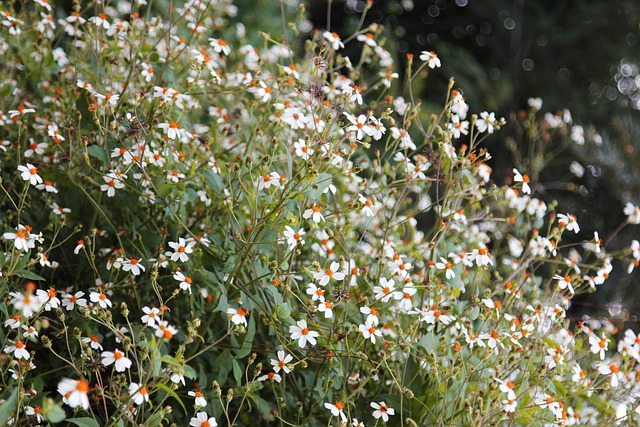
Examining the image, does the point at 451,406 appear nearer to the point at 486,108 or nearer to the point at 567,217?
the point at 567,217

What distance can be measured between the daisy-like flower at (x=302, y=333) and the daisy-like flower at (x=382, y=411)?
0.09 metres

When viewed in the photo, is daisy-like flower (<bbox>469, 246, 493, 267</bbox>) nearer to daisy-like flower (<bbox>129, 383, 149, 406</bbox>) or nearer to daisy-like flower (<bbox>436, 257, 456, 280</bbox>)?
daisy-like flower (<bbox>436, 257, 456, 280</bbox>)

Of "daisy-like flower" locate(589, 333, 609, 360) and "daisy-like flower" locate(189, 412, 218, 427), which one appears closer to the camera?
"daisy-like flower" locate(189, 412, 218, 427)

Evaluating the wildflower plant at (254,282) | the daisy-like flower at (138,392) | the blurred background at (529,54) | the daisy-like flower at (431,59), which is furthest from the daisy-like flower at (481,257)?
the blurred background at (529,54)

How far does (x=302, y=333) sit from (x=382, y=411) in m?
0.11

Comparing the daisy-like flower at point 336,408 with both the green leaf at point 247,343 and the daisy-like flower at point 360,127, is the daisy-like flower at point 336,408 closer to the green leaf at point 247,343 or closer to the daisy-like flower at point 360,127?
the green leaf at point 247,343

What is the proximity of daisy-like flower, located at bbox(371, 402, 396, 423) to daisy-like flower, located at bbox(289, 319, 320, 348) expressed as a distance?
9cm

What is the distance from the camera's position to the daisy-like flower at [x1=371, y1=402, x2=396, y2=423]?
641 millimetres

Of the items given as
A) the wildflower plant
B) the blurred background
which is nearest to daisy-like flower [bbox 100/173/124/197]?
the wildflower plant

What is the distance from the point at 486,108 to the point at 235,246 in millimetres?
1604

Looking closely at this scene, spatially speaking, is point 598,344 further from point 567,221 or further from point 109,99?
point 109,99

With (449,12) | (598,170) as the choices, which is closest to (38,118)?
(598,170)

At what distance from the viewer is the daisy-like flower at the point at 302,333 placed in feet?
2.05

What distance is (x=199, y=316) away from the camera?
69 centimetres
